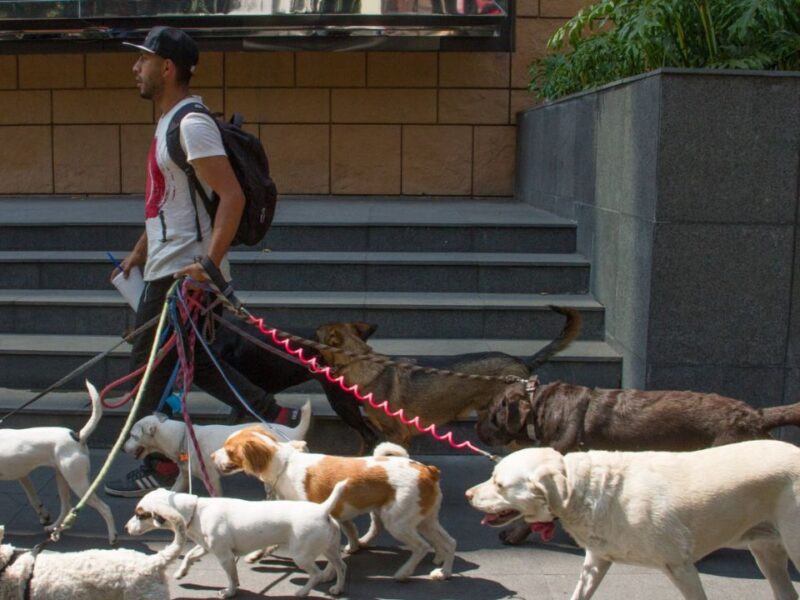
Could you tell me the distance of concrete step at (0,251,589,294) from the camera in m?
7.72

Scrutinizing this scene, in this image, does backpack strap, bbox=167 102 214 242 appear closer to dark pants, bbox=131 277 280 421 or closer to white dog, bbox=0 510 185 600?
dark pants, bbox=131 277 280 421

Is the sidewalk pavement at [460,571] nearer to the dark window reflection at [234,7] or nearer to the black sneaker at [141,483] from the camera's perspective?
the black sneaker at [141,483]

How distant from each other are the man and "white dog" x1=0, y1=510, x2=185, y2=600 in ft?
5.57

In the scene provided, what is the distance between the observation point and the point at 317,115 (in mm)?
10789

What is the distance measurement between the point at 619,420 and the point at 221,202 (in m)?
2.14

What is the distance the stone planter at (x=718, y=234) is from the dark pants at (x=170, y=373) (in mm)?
2339

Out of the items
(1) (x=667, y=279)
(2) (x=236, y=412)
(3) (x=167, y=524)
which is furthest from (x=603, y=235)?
(3) (x=167, y=524)

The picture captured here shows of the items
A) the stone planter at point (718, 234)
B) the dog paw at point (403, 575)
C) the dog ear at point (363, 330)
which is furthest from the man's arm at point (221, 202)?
the stone planter at point (718, 234)

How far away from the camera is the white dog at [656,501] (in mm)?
3660

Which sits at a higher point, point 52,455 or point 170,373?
point 170,373

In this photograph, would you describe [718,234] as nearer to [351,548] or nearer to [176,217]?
[351,548]

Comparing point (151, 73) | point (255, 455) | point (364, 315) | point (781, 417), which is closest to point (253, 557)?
point (255, 455)

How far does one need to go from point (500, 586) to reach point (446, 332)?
9.70ft

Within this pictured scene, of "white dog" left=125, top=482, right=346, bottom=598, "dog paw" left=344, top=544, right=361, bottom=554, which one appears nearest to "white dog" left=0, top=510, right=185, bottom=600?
"white dog" left=125, top=482, right=346, bottom=598
